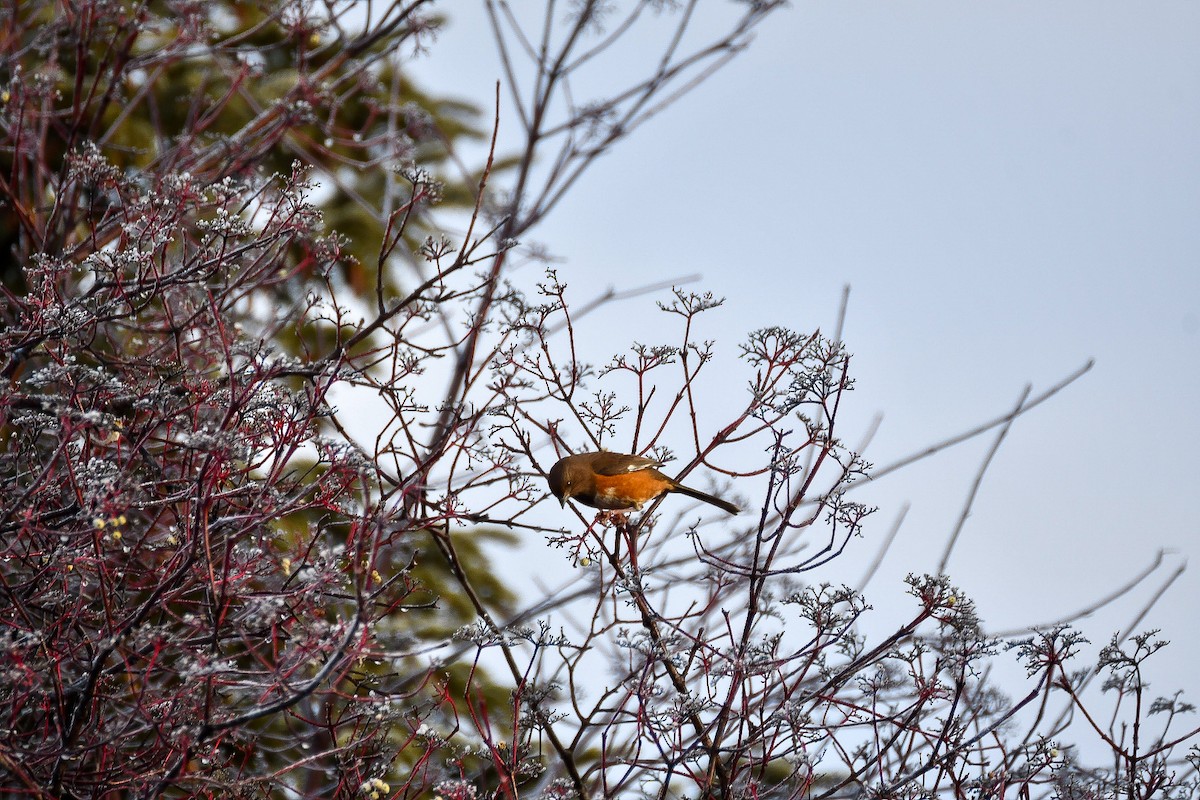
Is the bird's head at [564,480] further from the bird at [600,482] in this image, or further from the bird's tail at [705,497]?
the bird's tail at [705,497]

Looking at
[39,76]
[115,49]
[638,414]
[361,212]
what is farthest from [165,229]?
[361,212]

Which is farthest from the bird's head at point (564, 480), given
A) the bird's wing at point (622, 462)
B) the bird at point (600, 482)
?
the bird's wing at point (622, 462)

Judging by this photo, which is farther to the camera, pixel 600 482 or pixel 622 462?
pixel 600 482

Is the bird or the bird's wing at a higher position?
the bird

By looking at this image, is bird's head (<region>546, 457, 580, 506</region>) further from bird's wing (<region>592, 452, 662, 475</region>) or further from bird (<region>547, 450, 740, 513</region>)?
bird's wing (<region>592, 452, 662, 475</region>)

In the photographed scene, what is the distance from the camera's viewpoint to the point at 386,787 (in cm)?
256

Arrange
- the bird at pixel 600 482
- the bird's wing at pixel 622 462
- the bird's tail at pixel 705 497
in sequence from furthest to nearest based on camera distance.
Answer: the bird's tail at pixel 705 497 → the bird at pixel 600 482 → the bird's wing at pixel 622 462

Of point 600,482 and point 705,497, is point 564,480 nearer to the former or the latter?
point 600,482

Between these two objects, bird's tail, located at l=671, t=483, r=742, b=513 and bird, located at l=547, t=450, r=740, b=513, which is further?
bird's tail, located at l=671, t=483, r=742, b=513

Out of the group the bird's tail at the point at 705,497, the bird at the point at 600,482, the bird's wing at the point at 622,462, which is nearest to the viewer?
the bird's wing at the point at 622,462

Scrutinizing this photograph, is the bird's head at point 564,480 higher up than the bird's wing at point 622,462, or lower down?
higher up

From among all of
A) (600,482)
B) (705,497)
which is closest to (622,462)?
(600,482)

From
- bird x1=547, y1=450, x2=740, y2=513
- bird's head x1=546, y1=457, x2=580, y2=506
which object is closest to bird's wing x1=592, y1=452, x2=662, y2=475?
bird x1=547, y1=450, x2=740, y2=513

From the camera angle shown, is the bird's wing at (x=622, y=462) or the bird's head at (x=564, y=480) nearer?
the bird's wing at (x=622, y=462)
